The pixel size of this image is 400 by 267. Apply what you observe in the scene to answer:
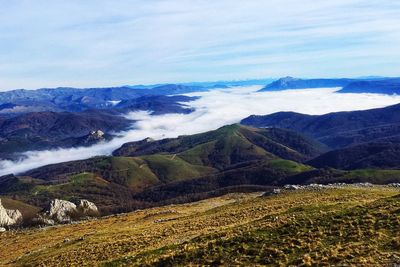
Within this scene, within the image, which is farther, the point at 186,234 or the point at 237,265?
the point at 186,234

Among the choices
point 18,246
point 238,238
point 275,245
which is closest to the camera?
point 275,245

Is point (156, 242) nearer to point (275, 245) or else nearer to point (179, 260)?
point (179, 260)

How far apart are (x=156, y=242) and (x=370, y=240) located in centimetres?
2852

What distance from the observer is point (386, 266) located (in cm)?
3231

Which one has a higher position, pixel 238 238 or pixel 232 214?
pixel 238 238

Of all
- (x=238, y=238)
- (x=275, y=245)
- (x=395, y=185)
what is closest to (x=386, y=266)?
(x=275, y=245)

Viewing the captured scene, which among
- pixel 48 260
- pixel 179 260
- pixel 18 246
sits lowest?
pixel 18 246

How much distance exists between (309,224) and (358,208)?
7.32 metres

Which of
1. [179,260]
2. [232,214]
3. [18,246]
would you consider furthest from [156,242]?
[18,246]

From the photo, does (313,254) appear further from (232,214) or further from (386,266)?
(232,214)

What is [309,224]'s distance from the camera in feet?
149

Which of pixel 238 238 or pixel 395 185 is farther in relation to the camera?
pixel 395 185

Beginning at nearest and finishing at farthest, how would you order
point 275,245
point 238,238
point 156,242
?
point 275,245, point 238,238, point 156,242

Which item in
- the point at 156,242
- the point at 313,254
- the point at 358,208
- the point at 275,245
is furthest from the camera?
the point at 156,242
